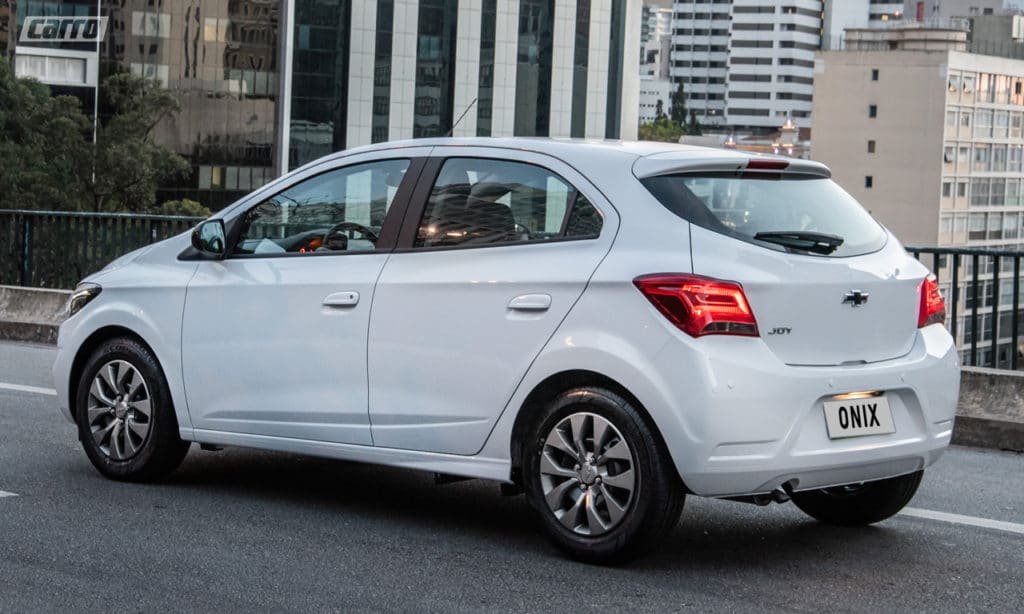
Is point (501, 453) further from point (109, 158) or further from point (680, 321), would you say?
point (109, 158)

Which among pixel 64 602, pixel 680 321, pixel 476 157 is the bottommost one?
pixel 64 602

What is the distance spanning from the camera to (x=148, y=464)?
299 inches

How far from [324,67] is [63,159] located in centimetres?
3501

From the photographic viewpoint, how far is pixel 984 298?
11.6 m

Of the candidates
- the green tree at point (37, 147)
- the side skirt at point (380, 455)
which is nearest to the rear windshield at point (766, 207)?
the side skirt at point (380, 455)

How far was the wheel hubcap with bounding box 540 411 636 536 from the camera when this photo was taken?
6.00 metres

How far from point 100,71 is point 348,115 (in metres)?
14.9

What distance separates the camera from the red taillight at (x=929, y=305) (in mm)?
6465

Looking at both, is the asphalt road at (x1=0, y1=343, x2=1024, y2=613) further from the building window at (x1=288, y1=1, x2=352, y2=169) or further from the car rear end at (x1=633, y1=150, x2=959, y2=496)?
the building window at (x1=288, y1=1, x2=352, y2=169)

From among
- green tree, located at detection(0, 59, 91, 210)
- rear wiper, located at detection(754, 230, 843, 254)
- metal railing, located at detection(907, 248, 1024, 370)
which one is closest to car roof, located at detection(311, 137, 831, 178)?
rear wiper, located at detection(754, 230, 843, 254)

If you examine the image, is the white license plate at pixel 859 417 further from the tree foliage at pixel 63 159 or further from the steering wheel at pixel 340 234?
the tree foliage at pixel 63 159

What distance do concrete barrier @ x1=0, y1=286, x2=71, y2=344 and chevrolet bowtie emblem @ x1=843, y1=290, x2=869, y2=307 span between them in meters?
10.5

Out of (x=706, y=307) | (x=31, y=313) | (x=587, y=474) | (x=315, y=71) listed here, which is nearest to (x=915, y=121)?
(x=315, y=71)

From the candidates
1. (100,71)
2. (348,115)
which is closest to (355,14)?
(348,115)
